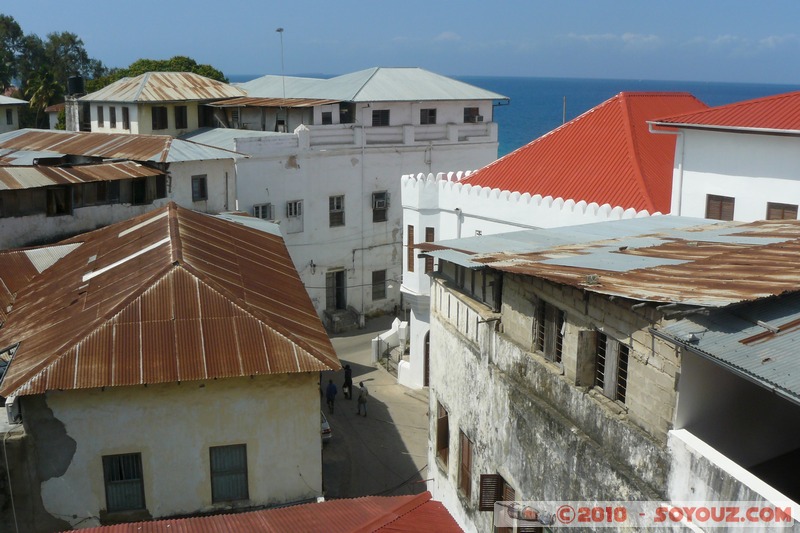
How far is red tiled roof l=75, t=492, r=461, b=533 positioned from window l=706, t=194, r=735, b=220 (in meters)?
13.5

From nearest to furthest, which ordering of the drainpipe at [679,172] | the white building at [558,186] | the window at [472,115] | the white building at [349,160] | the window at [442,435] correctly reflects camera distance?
the window at [442,435] < the drainpipe at [679,172] < the white building at [558,186] < the white building at [349,160] < the window at [472,115]

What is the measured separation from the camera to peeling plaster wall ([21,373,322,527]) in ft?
49.8

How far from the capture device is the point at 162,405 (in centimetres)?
1551

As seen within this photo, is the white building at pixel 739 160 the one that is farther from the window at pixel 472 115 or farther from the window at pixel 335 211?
the window at pixel 472 115

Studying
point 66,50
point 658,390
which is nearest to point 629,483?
point 658,390

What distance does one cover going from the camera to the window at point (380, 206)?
41250 mm

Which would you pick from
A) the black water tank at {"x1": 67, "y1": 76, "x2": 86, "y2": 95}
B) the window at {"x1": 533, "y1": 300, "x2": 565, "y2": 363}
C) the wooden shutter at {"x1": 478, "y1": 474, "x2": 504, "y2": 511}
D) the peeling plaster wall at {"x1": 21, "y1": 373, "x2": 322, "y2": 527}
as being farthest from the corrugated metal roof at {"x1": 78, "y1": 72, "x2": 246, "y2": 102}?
the window at {"x1": 533, "y1": 300, "x2": 565, "y2": 363}

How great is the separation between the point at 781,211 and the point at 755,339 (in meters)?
12.0

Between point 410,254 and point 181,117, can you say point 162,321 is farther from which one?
point 181,117

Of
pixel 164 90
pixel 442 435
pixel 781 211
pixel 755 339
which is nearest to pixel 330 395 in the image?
pixel 442 435

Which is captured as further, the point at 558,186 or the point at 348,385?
the point at 348,385

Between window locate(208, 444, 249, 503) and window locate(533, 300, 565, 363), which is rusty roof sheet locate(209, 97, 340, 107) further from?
window locate(533, 300, 565, 363)

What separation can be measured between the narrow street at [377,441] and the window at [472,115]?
→ 16733mm

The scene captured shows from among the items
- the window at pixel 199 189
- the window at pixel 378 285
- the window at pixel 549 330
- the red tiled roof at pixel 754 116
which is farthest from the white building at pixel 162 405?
the window at pixel 378 285
